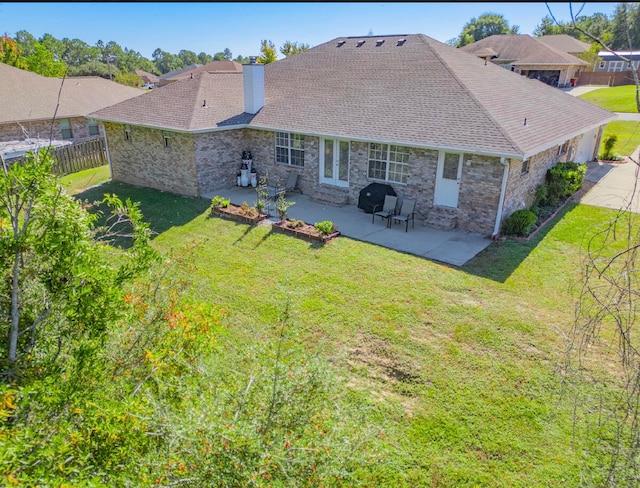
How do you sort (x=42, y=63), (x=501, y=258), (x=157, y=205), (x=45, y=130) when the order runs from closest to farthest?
(x=501, y=258), (x=157, y=205), (x=45, y=130), (x=42, y=63)

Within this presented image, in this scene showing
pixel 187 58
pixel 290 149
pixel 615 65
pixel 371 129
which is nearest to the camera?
pixel 371 129

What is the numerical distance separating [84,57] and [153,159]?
296ft

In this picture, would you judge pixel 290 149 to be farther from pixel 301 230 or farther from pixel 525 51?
pixel 525 51

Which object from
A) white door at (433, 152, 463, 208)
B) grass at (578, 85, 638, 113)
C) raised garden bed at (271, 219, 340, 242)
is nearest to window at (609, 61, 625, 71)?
grass at (578, 85, 638, 113)

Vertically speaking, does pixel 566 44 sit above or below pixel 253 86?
above

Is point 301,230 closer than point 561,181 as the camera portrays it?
Yes

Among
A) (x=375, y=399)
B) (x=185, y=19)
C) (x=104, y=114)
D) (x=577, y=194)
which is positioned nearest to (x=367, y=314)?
(x=375, y=399)

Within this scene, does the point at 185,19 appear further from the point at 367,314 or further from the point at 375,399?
the point at 367,314

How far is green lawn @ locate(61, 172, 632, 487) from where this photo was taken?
215 inches

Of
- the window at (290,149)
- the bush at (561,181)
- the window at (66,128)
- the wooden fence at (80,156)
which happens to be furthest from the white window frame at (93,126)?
the bush at (561,181)

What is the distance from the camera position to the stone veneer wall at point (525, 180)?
12.5 metres

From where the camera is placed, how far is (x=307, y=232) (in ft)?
40.9

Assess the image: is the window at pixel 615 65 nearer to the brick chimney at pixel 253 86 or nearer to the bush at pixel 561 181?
the bush at pixel 561 181

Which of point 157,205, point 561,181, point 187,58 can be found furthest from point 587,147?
point 187,58
